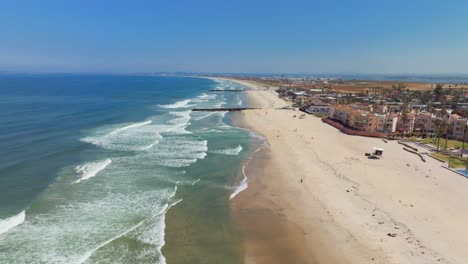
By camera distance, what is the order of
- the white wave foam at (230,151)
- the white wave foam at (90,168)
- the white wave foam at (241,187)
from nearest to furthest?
the white wave foam at (241,187), the white wave foam at (90,168), the white wave foam at (230,151)

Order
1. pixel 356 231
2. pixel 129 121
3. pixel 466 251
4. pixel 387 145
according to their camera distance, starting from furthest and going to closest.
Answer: pixel 129 121 < pixel 387 145 < pixel 356 231 < pixel 466 251

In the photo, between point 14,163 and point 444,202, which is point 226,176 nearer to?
point 444,202

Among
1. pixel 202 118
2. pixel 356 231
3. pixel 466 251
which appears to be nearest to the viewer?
pixel 466 251

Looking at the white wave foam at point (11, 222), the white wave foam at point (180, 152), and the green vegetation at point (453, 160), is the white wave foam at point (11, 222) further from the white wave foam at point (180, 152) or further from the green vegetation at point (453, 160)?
the green vegetation at point (453, 160)

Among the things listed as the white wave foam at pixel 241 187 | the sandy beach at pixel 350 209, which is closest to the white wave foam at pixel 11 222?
the sandy beach at pixel 350 209

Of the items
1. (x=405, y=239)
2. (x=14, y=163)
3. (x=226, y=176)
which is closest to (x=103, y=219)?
(x=226, y=176)

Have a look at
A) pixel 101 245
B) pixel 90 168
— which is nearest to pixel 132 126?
pixel 90 168

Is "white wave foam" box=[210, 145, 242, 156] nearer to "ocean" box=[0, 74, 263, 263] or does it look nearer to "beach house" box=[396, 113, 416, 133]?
"ocean" box=[0, 74, 263, 263]
